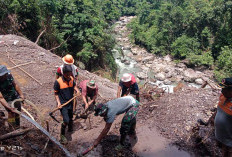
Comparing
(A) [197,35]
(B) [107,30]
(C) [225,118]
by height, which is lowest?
(A) [197,35]

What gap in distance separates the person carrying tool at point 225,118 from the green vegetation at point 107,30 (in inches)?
381

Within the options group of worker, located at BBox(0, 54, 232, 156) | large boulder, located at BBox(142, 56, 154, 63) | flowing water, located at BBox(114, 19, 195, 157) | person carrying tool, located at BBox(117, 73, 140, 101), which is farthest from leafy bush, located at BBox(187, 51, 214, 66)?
group of worker, located at BBox(0, 54, 232, 156)

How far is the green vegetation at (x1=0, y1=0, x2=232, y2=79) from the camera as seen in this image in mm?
10391

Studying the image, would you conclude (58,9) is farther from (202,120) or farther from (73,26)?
(202,120)

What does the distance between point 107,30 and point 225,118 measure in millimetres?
14599

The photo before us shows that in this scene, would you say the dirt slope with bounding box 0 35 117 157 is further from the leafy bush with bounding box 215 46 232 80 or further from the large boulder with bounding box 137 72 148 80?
the leafy bush with bounding box 215 46 232 80

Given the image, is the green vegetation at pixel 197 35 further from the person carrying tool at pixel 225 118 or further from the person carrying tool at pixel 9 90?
the person carrying tool at pixel 9 90

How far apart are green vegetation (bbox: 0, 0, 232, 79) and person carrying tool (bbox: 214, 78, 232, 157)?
9683 millimetres

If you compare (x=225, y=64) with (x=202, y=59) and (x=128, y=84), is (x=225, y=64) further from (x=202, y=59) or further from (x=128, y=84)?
(x=128, y=84)

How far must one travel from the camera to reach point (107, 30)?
16.3 meters

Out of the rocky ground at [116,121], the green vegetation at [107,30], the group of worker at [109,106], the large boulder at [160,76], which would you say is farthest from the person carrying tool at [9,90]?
the large boulder at [160,76]

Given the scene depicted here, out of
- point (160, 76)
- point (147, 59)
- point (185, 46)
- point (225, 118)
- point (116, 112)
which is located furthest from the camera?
point (147, 59)

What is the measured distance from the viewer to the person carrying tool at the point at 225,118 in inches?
107

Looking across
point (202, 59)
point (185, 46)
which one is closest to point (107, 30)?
point (185, 46)
